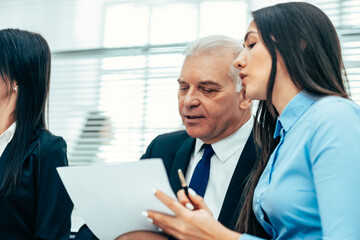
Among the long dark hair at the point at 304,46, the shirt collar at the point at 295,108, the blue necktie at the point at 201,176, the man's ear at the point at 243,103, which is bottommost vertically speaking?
the blue necktie at the point at 201,176

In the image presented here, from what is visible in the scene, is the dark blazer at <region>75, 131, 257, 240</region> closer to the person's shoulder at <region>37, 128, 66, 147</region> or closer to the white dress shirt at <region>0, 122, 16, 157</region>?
the person's shoulder at <region>37, 128, 66, 147</region>

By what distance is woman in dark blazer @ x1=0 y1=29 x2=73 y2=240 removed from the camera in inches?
71.3

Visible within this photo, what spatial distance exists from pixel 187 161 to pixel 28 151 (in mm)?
651

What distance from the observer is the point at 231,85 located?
190 cm

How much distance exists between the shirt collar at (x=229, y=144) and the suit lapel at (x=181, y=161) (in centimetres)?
3

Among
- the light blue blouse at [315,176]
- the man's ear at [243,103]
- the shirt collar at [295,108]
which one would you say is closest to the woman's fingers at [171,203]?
the light blue blouse at [315,176]

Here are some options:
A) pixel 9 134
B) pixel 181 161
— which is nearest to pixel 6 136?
pixel 9 134

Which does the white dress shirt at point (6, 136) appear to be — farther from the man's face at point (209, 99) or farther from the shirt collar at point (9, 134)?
the man's face at point (209, 99)

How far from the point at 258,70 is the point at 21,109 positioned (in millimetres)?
A: 1085

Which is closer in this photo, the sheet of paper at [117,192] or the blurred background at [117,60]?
the sheet of paper at [117,192]

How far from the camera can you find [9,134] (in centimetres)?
193

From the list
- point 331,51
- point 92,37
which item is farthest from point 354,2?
point 92,37

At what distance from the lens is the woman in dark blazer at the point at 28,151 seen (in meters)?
1.81

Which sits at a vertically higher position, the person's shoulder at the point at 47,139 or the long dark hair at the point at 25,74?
the long dark hair at the point at 25,74
